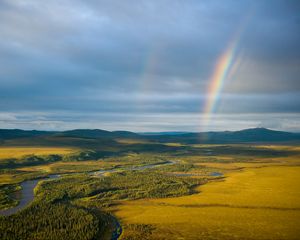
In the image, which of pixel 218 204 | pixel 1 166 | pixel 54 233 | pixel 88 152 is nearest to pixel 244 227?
pixel 218 204

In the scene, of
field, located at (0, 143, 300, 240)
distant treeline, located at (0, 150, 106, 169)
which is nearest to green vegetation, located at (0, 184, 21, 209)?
field, located at (0, 143, 300, 240)

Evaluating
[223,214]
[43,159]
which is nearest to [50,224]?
[223,214]

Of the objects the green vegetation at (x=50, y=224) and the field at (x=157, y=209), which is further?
the field at (x=157, y=209)

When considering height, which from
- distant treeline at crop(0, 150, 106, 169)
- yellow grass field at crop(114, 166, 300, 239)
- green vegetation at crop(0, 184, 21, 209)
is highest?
distant treeline at crop(0, 150, 106, 169)

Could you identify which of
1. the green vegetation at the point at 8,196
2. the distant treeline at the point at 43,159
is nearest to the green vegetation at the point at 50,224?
the green vegetation at the point at 8,196

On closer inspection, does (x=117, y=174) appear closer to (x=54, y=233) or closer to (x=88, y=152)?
(x=54, y=233)

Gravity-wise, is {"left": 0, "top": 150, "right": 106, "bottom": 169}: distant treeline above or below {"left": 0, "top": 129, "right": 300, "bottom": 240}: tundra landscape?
above

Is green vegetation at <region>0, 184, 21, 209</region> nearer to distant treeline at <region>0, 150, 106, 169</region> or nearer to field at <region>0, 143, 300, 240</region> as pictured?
field at <region>0, 143, 300, 240</region>

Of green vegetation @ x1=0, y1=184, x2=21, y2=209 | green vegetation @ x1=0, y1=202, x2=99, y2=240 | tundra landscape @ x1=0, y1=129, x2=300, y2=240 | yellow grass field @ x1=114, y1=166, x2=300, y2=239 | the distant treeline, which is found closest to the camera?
green vegetation @ x1=0, y1=202, x2=99, y2=240

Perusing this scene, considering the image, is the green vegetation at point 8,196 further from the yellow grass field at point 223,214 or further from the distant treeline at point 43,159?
the distant treeline at point 43,159
